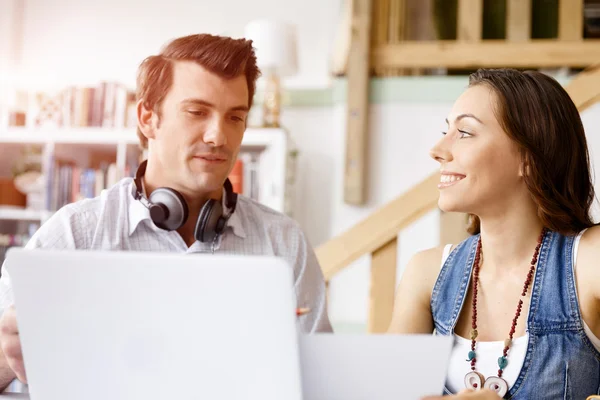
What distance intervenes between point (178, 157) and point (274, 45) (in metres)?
1.88

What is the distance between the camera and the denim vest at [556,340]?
111 centimetres

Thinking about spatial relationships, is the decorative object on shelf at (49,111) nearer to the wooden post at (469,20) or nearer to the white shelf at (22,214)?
the white shelf at (22,214)

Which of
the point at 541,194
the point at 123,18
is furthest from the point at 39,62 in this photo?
Result: the point at 541,194

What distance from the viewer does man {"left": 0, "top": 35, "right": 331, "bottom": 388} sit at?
122cm

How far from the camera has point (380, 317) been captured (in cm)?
161

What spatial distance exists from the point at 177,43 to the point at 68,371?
74 cm

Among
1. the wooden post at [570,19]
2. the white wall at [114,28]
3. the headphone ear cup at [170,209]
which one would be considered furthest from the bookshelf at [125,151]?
the headphone ear cup at [170,209]

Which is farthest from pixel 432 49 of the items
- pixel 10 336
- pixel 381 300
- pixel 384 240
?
pixel 10 336

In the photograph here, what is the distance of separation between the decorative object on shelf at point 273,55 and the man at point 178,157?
1.72m

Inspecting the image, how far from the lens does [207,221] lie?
1226mm

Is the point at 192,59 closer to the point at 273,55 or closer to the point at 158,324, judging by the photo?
the point at 158,324

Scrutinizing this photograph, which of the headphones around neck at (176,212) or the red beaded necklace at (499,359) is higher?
the headphones around neck at (176,212)

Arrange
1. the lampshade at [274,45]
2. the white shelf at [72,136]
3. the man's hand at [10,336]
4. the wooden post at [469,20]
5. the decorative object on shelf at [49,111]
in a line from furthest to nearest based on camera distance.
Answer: the decorative object on shelf at [49,111]
the white shelf at [72,136]
the lampshade at [274,45]
the wooden post at [469,20]
the man's hand at [10,336]

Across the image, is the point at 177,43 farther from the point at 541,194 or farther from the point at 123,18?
the point at 123,18
